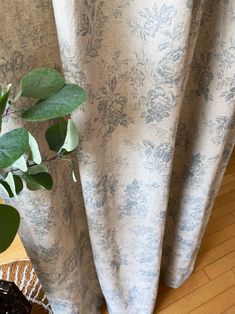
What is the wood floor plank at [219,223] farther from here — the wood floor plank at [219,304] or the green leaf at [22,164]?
the green leaf at [22,164]

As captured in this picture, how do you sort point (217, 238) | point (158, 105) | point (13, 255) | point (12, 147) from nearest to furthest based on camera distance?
point (12, 147), point (158, 105), point (13, 255), point (217, 238)

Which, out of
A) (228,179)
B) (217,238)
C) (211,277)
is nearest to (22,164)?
(211,277)

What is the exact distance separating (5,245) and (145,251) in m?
0.58

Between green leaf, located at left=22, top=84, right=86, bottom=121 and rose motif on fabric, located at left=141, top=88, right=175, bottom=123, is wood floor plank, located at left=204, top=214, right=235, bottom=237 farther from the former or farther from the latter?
green leaf, located at left=22, top=84, right=86, bottom=121

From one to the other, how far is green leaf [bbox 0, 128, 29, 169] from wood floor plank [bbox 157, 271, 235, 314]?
1124mm

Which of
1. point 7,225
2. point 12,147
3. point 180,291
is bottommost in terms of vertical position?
point 180,291

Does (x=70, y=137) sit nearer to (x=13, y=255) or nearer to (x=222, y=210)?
(x=13, y=255)

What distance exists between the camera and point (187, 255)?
1154mm

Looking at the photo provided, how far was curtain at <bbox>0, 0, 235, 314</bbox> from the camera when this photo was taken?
0.49 metres

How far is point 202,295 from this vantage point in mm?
1261

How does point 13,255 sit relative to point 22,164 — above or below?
below

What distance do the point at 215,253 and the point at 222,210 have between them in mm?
286

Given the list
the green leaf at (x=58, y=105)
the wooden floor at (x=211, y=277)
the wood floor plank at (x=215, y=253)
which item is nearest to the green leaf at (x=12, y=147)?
the green leaf at (x=58, y=105)

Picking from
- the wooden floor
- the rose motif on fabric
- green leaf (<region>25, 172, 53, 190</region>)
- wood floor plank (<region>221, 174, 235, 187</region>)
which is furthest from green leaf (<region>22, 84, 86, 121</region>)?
wood floor plank (<region>221, 174, 235, 187</region>)
